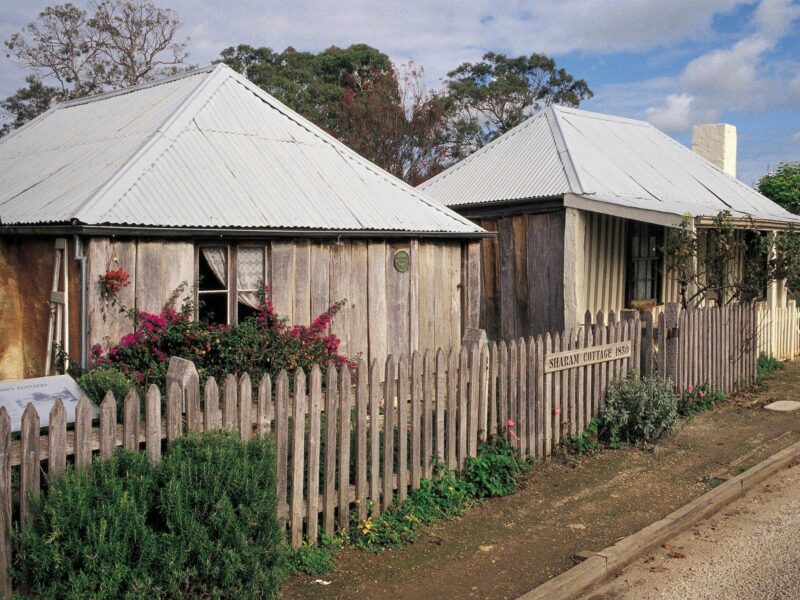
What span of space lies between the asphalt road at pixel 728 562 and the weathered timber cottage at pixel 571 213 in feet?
19.0

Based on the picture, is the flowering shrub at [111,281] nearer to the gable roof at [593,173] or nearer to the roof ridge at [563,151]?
the gable roof at [593,173]

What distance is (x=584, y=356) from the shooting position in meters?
8.34

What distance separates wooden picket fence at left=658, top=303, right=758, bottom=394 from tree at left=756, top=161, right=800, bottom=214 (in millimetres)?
14745

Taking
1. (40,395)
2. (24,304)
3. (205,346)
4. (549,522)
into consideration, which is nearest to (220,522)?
(40,395)

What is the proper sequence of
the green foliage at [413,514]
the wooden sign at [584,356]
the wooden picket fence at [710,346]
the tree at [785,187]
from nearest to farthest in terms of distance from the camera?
the green foliage at [413,514] < the wooden sign at [584,356] < the wooden picket fence at [710,346] < the tree at [785,187]

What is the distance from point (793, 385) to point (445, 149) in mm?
20695

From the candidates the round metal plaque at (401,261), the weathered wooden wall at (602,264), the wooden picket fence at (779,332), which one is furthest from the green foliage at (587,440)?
the wooden picket fence at (779,332)

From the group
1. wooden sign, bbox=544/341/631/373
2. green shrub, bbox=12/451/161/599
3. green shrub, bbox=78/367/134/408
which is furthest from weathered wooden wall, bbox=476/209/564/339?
green shrub, bbox=12/451/161/599

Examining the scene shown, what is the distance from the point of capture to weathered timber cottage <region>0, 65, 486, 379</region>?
8.70 metres

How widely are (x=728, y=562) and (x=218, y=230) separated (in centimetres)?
619

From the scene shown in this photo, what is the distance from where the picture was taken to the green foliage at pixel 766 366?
13289 mm

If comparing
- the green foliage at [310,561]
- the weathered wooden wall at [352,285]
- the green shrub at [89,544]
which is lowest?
the green foliage at [310,561]

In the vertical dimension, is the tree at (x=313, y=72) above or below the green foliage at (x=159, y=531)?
above

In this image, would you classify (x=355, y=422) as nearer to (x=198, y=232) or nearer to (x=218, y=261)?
(x=198, y=232)
